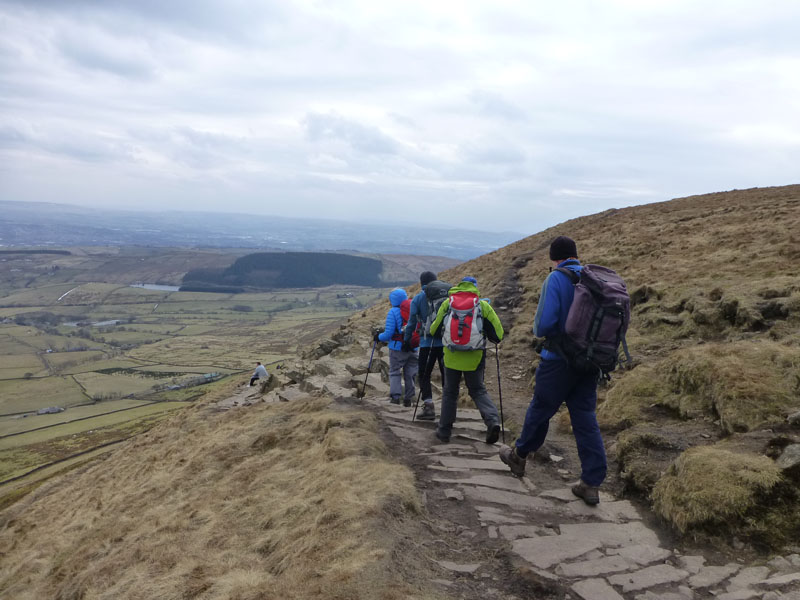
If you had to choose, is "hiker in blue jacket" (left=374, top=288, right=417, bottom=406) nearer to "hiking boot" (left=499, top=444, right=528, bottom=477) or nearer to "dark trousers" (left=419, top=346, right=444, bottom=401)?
"dark trousers" (left=419, top=346, right=444, bottom=401)

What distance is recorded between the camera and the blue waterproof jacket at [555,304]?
22.0 ft

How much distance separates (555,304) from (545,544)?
3055mm

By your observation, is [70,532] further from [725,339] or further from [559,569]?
[725,339]

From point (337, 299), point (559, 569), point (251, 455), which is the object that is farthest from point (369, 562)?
point (337, 299)

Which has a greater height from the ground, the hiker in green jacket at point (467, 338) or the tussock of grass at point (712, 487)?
the hiker in green jacket at point (467, 338)

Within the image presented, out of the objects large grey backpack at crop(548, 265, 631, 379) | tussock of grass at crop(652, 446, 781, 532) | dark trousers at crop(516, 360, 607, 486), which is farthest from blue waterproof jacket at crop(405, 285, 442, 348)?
tussock of grass at crop(652, 446, 781, 532)

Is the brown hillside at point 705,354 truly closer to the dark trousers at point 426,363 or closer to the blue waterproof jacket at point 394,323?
the dark trousers at point 426,363

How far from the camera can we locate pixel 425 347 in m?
10.9

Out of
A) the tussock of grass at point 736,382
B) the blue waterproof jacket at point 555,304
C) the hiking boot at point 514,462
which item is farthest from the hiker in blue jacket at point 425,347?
the tussock of grass at point 736,382

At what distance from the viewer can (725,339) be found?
1221cm

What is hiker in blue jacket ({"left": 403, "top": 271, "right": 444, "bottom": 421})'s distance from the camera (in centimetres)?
1068

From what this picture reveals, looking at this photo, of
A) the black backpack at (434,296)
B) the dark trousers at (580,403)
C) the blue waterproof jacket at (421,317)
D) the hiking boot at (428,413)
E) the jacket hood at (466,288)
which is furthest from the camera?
the hiking boot at (428,413)

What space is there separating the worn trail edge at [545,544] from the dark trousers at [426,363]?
165 cm

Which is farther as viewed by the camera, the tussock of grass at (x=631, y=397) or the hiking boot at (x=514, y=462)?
the tussock of grass at (x=631, y=397)
